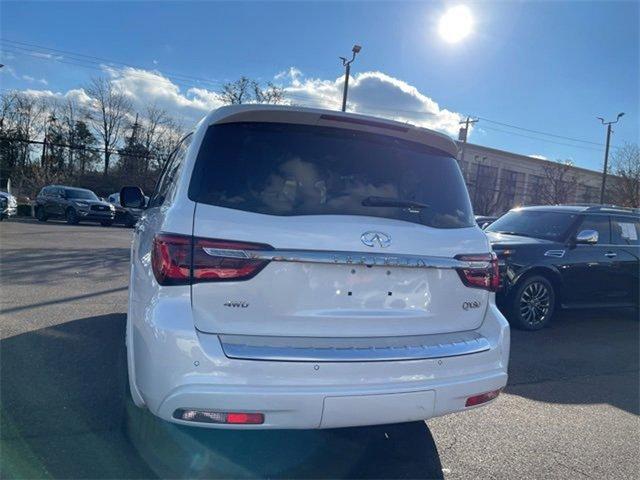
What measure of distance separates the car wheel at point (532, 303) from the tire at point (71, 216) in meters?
22.1

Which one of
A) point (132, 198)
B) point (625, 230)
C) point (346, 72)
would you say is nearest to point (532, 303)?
point (625, 230)

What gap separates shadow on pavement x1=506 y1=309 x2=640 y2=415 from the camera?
4.61 metres

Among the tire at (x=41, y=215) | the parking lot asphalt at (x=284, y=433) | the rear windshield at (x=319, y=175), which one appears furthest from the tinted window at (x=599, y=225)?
the tire at (x=41, y=215)

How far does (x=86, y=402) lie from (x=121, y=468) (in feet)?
3.26

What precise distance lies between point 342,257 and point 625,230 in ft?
23.0

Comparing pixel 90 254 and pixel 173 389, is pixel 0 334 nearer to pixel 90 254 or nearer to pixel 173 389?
pixel 173 389

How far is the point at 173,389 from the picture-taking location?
2271mm

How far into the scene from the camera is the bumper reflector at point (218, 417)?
2268mm

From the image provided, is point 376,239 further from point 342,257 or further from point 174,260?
point 174,260

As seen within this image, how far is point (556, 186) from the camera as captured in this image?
142 feet

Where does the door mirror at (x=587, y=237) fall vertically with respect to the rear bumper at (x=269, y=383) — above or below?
above

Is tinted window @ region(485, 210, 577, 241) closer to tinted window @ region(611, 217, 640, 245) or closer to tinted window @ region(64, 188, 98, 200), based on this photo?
tinted window @ region(611, 217, 640, 245)

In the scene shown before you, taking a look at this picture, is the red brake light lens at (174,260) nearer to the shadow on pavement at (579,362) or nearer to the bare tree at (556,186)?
the shadow on pavement at (579,362)

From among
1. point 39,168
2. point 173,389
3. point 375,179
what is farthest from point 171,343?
point 39,168
